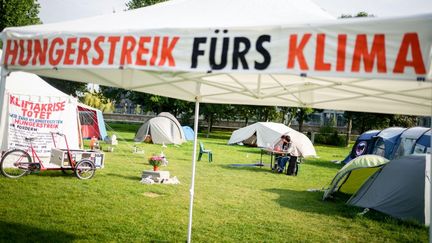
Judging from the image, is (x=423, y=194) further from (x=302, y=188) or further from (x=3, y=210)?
(x=3, y=210)

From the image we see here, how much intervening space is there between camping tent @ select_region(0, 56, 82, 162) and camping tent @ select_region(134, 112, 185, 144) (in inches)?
460

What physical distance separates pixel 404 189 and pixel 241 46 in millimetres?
6677

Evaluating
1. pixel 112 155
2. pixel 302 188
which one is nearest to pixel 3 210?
pixel 302 188

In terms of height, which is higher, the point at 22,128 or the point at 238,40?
the point at 238,40

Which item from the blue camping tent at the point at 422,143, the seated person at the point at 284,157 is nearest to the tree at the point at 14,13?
the seated person at the point at 284,157

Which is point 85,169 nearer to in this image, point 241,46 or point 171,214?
point 171,214

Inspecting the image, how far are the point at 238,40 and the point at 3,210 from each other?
5750 millimetres

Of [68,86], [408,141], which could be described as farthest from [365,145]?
[68,86]

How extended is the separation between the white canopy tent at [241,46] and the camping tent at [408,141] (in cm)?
1287

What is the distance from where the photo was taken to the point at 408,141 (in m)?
16.3

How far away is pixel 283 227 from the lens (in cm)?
689

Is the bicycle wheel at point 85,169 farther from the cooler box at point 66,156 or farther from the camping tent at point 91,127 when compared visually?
→ the camping tent at point 91,127

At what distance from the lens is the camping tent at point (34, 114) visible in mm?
10047

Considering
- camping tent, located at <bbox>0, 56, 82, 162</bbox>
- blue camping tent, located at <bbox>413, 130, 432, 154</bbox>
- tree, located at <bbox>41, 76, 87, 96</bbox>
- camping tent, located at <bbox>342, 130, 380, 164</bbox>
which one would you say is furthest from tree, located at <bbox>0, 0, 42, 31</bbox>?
blue camping tent, located at <bbox>413, 130, 432, 154</bbox>
